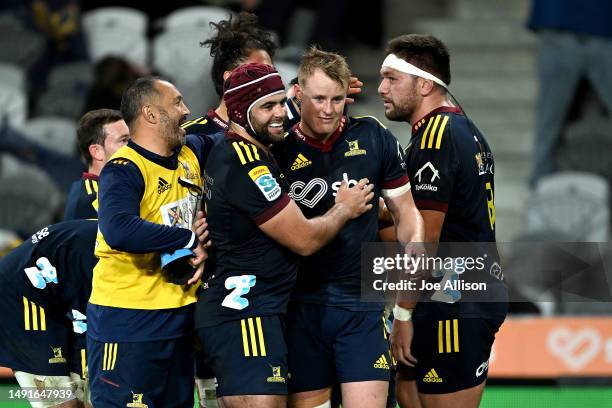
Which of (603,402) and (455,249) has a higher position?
(455,249)

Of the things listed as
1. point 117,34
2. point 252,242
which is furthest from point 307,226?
point 117,34

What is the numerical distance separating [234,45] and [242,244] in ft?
5.32

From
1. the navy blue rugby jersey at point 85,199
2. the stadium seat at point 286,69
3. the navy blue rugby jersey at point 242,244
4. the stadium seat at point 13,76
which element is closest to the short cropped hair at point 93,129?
the navy blue rugby jersey at point 85,199

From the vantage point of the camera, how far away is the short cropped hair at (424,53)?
6355mm

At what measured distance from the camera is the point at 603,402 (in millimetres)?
9023

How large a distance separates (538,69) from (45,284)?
6867 mm

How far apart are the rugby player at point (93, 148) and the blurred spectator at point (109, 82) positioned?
14.3 feet

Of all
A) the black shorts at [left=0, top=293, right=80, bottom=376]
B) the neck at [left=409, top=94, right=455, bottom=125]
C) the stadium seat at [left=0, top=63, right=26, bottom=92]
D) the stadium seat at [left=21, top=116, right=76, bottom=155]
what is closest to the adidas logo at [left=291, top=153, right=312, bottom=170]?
the neck at [left=409, top=94, right=455, bottom=125]

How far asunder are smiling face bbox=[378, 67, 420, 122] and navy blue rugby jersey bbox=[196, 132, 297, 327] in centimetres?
94

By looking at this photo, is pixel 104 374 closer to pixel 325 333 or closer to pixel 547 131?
pixel 325 333

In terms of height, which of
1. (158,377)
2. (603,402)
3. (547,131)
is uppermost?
(158,377)

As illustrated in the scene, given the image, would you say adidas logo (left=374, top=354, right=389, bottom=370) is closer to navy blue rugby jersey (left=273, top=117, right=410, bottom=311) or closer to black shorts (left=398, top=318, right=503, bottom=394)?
navy blue rugby jersey (left=273, top=117, right=410, bottom=311)

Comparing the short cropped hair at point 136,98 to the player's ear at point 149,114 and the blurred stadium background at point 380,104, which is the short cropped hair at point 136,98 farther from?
the blurred stadium background at point 380,104

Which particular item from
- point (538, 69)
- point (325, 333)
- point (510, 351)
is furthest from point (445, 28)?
point (325, 333)
